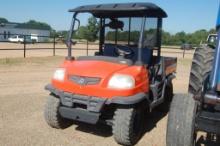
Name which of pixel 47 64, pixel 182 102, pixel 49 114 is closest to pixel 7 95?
pixel 49 114

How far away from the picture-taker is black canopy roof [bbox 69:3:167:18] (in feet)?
19.0

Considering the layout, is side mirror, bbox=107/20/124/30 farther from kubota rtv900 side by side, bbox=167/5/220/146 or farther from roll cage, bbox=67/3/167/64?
kubota rtv900 side by side, bbox=167/5/220/146

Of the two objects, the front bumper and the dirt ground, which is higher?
the front bumper

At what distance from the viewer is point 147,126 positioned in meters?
6.62

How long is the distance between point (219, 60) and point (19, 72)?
32.4 ft

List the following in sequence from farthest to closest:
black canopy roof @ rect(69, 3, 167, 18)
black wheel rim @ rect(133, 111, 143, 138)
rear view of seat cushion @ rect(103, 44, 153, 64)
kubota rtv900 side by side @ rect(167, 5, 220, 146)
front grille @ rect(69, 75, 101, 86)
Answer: rear view of seat cushion @ rect(103, 44, 153, 64) < black canopy roof @ rect(69, 3, 167, 18) < black wheel rim @ rect(133, 111, 143, 138) < front grille @ rect(69, 75, 101, 86) < kubota rtv900 side by side @ rect(167, 5, 220, 146)

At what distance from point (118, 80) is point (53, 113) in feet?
4.14

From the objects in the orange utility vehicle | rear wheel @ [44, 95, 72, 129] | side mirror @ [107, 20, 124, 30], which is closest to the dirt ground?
rear wheel @ [44, 95, 72, 129]

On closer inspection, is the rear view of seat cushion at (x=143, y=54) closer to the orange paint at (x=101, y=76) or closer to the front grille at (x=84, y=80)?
the orange paint at (x=101, y=76)

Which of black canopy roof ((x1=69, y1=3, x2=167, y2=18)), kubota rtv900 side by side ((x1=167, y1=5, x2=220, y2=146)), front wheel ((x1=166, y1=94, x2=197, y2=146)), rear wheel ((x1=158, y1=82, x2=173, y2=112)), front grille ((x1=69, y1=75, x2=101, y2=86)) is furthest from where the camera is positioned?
rear wheel ((x1=158, y1=82, x2=173, y2=112))

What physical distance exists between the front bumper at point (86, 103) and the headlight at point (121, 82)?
0.16 meters

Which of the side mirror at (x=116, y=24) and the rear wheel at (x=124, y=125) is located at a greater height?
the side mirror at (x=116, y=24)

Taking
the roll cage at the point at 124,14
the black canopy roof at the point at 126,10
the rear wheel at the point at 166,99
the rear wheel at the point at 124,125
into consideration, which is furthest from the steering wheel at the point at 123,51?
the rear wheel at the point at 166,99

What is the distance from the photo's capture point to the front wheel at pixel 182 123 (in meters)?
4.41
